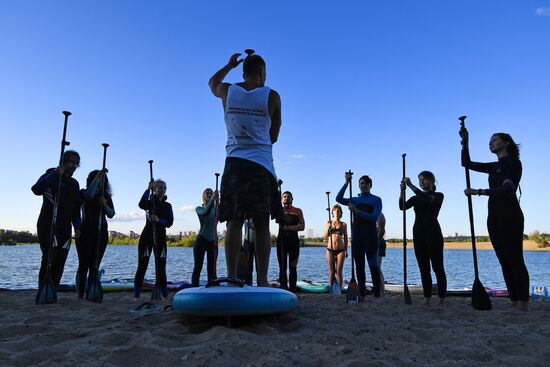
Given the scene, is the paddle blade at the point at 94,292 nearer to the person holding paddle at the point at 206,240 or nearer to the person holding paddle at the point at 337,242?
the person holding paddle at the point at 206,240

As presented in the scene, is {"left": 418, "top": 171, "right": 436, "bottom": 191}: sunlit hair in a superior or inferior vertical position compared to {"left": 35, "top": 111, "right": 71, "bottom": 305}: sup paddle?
superior

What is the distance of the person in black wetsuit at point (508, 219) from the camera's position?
421 centimetres

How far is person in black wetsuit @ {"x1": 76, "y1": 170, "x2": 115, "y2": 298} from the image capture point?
552 cm

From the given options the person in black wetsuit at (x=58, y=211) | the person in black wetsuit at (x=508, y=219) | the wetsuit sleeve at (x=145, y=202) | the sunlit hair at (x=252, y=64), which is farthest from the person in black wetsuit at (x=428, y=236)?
the person in black wetsuit at (x=58, y=211)

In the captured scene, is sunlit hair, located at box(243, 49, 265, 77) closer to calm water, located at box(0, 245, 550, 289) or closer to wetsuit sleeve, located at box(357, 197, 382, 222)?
wetsuit sleeve, located at box(357, 197, 382, 222)

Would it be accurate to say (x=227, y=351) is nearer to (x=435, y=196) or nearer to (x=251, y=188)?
(x=251, y=188)

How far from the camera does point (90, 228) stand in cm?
564

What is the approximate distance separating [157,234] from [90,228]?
38.4 inches

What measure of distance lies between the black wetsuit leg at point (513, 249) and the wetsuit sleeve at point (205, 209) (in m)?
4.38

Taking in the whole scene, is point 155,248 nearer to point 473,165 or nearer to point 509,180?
point 473,165

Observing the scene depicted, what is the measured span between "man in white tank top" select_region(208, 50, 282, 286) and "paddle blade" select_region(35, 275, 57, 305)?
283cm

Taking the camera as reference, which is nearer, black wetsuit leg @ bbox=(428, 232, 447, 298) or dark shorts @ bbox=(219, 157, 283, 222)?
dark shorts @ bbox=(219, 157, 283, 222)

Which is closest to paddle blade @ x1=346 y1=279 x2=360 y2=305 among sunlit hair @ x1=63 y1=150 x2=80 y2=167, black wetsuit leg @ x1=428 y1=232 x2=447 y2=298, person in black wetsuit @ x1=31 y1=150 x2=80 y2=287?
black wetsuit leg @ x1=428 y1=232 x2=447 y2=298

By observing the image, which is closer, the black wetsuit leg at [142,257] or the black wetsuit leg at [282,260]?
the black wetsuit leg at [142,257]
